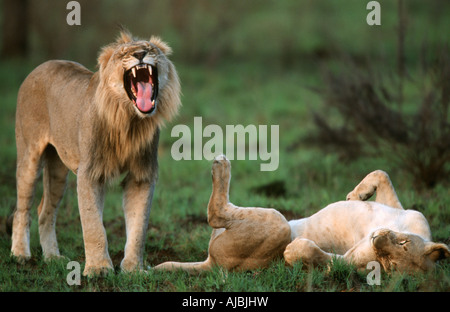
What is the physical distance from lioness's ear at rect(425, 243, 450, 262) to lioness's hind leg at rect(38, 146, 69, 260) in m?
3.05

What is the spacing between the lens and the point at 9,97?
478 inches

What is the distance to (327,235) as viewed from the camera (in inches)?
185

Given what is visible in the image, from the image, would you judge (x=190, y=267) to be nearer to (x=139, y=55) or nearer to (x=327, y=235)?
(x=327, y=235)

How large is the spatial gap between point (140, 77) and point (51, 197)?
1582mm

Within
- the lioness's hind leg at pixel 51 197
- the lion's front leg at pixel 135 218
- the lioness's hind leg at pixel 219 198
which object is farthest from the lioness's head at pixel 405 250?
the lioness's hind leg at pixel 51 197

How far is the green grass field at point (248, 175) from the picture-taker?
167 inches

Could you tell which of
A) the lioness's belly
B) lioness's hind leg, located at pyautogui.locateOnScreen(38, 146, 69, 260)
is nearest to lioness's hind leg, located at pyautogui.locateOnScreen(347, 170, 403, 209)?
the lioness's belly

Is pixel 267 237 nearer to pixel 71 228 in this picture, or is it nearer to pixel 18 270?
pixel 18 270

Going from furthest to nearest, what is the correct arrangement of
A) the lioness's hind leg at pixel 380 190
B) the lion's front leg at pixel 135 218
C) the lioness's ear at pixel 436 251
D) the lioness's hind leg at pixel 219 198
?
the lioness's hind leg at pixel 380 190
the lion's front leg at pixel 135 218
the lioness's hind leg at pixel 219 198
the lioness's ear at pixel 436 251

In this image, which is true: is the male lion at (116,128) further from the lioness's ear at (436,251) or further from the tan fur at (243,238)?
the lioness's ear at (436,251)

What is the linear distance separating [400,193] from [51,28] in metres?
10.5

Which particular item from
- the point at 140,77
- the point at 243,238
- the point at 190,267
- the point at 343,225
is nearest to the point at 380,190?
the point at 343,225

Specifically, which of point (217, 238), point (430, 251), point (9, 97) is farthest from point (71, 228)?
point (9, 97)

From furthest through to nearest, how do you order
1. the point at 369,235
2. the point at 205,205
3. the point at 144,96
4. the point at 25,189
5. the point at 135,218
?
the point at 205,205 < the point at 25,189 < the point at 135,218 < the point at 144,96 < the point at 369,235
